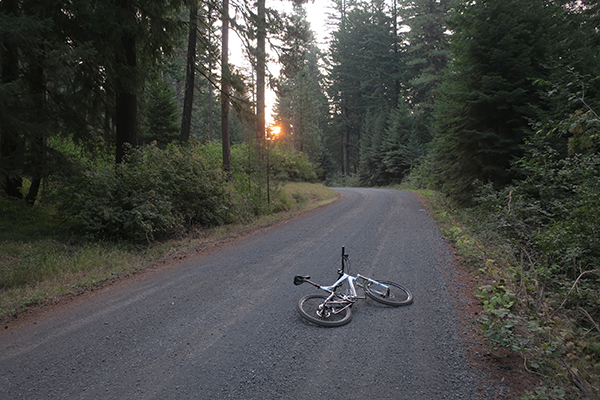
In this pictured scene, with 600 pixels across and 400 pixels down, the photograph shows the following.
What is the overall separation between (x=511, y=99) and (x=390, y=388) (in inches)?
426

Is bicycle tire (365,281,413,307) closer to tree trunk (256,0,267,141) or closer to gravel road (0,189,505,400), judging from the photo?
gravel road (0,189,505,400)

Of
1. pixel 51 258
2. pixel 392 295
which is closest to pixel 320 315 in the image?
pixel 392 295

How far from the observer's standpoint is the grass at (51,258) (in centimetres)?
550

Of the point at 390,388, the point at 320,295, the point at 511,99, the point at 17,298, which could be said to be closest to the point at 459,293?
the point at 320,295

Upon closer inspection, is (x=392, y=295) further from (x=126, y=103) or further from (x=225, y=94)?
(x=225, y=94)

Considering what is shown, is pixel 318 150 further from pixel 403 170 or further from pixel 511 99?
Result: pixel 511 99

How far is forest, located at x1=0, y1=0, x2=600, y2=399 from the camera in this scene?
4.89 meters

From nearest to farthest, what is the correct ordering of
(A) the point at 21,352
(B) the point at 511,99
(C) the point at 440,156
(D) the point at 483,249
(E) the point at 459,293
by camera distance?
(A) the point at 21,352
(E) the point at 459,293
(D) the point at 483,249
(B) the point at 511,99
(C) the point at 440,156

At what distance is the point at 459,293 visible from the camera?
17.8 feet

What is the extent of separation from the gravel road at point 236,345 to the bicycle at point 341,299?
0.11m

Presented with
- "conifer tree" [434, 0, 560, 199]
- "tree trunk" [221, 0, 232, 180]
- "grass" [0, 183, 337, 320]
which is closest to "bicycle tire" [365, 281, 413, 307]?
"grass" [0, 183, 337, 320]

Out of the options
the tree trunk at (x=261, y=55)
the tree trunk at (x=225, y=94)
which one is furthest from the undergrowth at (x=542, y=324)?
the tree trunk at (x=261, y=55)

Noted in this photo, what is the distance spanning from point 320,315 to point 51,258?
5.76 metres

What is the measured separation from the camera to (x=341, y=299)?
4703 mm
